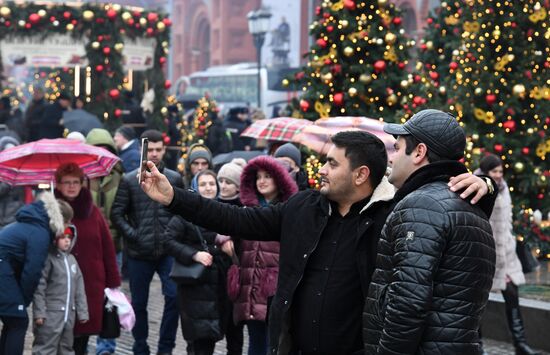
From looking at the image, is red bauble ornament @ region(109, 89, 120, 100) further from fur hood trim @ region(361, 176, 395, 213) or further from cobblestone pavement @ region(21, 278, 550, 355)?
fur hood trim @ region(361, 176, 395, 213)

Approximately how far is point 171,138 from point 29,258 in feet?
48.8

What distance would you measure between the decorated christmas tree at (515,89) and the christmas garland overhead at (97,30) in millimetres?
7979

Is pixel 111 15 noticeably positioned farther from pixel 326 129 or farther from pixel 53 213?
pixel 53 213

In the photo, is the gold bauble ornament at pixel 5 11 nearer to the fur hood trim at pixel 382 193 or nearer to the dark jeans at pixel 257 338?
the dark jeans at pixel 257 338

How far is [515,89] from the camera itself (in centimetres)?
1516

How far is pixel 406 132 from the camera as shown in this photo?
5219mm

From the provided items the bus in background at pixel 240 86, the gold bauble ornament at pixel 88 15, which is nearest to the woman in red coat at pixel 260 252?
the gold bauble ornament at pixel 88 15

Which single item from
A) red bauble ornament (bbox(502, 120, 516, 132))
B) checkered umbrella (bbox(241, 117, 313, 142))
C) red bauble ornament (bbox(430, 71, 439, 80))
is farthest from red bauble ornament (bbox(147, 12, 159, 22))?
checkered umbrella (bbox(241, 117, 313, 142))

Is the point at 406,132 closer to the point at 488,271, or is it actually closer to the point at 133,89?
the point at 488,271

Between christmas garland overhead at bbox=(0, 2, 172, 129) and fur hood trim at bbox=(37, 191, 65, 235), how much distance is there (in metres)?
12.6

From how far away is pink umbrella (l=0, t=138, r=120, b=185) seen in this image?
10227 mm

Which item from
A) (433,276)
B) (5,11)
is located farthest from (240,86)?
(433,276)

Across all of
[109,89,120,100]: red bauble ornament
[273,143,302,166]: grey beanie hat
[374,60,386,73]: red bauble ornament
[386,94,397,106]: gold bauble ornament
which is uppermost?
[374,60,386,73]: red bauble ornament

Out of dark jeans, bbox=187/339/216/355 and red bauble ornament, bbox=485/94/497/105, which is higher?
red bauble ornament, bbox=485/94/497/105
